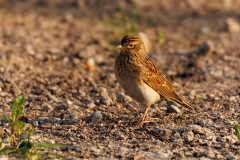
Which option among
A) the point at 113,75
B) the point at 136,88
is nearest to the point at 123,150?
the point at 136,88

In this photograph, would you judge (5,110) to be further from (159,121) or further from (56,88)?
(159,121)

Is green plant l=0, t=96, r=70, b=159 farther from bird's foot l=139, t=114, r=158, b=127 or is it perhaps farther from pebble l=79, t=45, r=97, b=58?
pebble l=79, t=45, r=97, b=58

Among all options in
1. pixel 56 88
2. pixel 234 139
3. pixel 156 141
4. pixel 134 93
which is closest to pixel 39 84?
pixel 56 88

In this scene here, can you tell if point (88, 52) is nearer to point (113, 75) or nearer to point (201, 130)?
point (113, 75)

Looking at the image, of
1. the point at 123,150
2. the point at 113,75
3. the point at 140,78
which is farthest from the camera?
the point at 113,75

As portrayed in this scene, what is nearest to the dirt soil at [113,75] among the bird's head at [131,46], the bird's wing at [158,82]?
the bird's wing at [158,82]

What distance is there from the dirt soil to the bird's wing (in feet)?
0.71

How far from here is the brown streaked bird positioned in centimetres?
772

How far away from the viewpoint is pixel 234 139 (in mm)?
6965

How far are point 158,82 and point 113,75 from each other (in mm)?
2344

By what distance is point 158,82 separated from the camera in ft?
26.8

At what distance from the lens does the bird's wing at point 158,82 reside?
7.91 m

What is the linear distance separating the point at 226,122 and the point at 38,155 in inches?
106

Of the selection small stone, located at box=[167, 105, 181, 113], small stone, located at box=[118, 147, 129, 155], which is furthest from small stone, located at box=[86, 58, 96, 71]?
small stone, located at box=[118, 147, 129, 155]
